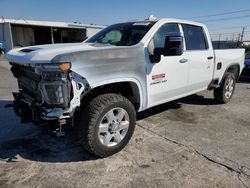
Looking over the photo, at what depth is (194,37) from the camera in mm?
5051

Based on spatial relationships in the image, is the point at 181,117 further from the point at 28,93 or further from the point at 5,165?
the point at 5,165

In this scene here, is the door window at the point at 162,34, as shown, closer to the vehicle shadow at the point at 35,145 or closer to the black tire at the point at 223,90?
the vehicle shadow at the point at 35,145

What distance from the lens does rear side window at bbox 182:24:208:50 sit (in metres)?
4.81

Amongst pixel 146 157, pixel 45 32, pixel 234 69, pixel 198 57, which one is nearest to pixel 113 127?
pixel 146 157

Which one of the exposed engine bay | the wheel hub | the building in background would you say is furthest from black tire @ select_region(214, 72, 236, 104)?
the building in background

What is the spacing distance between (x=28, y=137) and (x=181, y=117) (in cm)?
299

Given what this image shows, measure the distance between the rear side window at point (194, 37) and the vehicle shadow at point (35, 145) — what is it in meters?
1.79

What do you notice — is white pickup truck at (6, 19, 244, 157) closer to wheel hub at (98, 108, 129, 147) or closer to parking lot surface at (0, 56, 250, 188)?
wheel hub at (98, 108, 129, 147)

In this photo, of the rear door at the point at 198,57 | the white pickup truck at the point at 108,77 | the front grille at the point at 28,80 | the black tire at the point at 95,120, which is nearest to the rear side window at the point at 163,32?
the white pickup truck at the point at 108,77

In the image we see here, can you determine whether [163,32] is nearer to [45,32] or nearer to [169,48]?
[169,48]

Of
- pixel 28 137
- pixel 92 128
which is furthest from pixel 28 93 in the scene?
pixel 92 128

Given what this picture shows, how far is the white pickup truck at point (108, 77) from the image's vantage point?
9.93 ft

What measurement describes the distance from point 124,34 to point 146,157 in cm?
218

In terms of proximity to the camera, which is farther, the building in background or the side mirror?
the building in background
